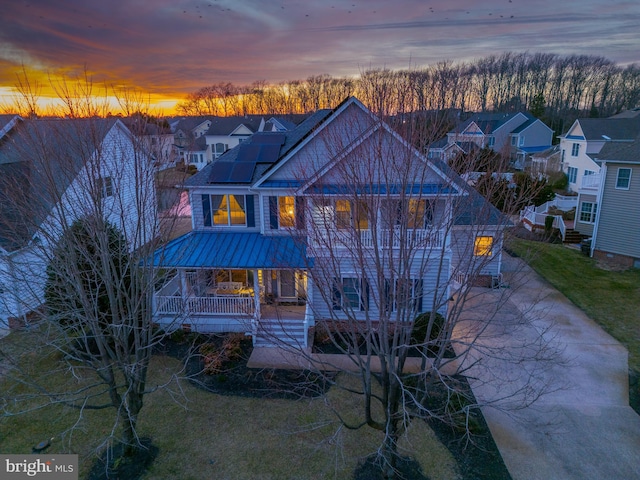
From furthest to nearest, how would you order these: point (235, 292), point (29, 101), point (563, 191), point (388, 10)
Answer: point (563, 191) → point (235, 292) → point (388, 10) → point (29, 101)

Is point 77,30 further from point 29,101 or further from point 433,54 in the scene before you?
point 433,54

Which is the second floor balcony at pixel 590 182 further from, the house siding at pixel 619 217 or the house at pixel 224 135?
the house at pixel 224 135

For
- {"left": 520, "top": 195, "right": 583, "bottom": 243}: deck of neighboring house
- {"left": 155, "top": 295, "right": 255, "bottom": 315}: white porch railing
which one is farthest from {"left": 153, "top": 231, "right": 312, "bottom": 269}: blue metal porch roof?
{"left": 520, "top": 195, "right": 583, "bottom": 243}: deck of neighboring house

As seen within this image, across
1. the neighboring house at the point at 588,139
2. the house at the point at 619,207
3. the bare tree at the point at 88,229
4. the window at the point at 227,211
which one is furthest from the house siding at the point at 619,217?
the bare tree at the point at 88,229

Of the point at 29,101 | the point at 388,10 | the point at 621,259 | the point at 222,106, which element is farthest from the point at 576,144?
the point at 222,106

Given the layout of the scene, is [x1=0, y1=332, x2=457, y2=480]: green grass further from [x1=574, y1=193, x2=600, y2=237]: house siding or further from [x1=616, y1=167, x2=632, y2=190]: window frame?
[x1=574, y1=193, x2=600, y2=237]: house siding

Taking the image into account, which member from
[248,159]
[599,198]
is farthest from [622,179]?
[248,159]

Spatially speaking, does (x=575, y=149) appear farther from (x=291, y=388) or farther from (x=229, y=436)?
(x=229, y=436)
